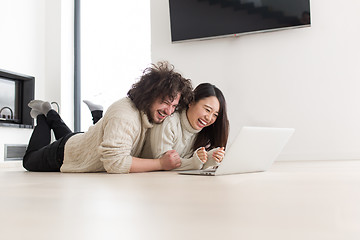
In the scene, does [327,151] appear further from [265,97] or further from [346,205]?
[346,205]

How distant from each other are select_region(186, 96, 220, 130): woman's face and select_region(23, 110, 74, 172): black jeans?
0.68m

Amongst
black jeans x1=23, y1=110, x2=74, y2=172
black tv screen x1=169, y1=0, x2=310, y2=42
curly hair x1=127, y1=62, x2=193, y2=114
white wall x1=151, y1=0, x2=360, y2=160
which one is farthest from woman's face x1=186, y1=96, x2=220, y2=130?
black tv screen x1=169, y1=0, x2=310, y2=42

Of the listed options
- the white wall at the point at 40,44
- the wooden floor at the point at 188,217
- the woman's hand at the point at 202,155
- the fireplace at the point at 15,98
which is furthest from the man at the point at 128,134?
the white wall at the point at 40,44

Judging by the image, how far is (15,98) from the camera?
414 cm

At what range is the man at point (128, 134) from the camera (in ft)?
5.31

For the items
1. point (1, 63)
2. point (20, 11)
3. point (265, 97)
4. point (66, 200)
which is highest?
point (20, 11)

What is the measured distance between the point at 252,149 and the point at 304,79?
201 centimetres

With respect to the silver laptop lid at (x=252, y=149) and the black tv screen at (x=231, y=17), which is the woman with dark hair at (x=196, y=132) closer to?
the silver laptop lid at (x=252, y=149)

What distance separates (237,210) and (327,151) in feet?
9.24

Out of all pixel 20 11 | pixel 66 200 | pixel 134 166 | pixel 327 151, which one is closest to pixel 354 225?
pixel 66 200

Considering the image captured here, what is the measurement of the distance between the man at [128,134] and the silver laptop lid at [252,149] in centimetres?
37

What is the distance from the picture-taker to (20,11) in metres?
4.19

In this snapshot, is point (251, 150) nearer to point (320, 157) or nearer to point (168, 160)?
point (168, 160)

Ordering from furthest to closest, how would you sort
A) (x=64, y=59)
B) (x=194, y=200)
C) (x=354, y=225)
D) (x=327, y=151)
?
1. (x=64, y=59)
2. (x=327, y=151)
3. (x=194, y=200)
4. (x=354, y=225)
